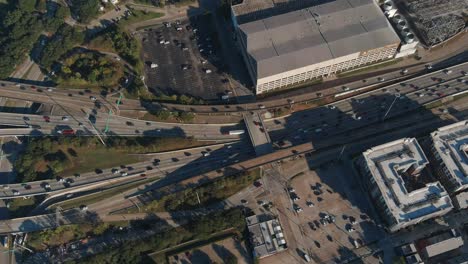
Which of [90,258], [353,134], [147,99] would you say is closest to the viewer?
[90,258]

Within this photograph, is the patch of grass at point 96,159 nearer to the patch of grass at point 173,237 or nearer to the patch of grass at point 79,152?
the patch of grass at point 79,152

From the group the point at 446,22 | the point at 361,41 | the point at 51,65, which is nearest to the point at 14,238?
the point at 51,65

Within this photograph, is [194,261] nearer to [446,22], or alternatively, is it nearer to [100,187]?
[100,187]

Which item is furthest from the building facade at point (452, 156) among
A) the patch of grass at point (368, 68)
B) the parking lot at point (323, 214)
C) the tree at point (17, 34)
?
the tree at point (17, 34)

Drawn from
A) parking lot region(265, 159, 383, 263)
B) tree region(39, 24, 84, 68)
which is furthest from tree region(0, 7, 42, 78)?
parking lot region(265, 159, 383, 263)

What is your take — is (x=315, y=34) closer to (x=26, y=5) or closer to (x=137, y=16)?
(x=137, y=16)

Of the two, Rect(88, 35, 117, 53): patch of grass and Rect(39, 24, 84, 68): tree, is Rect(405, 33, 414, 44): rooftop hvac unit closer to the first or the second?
Rect(88, 35, 117, 53): patch of grass
